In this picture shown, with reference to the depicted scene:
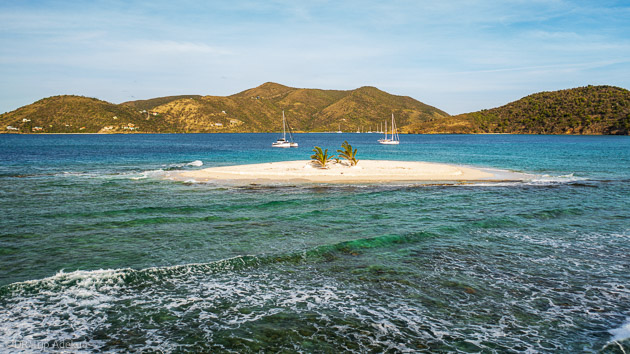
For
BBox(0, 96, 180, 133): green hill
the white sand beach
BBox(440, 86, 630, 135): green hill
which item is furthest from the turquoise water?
BBox(0, 96, 180, 133): green hill

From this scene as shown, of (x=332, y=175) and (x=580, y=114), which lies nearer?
(x=332, y=175)

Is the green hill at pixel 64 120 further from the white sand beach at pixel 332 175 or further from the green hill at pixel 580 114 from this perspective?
the green hill at pixel 580 114

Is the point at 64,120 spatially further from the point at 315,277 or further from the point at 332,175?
the point at 315,277

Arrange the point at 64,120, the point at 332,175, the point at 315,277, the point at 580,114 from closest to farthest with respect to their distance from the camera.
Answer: the point at 315,277, the point at 332,175, the point at 580,114, the point at 64,120

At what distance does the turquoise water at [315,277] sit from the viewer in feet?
22.7

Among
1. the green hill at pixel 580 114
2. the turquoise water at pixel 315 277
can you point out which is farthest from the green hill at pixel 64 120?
the green hill at pixel 580 114

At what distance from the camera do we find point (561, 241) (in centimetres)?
1293

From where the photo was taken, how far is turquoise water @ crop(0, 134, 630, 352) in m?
6.91

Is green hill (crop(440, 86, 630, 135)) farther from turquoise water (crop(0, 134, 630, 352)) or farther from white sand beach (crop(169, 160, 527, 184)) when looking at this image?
turquoise water (crop(0, 134, 630, 352))

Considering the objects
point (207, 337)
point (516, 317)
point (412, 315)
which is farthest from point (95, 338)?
point (516, 317)

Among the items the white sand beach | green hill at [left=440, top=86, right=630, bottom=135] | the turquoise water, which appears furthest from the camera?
green hill at [left=440, top=86, right=630, bottom=135]

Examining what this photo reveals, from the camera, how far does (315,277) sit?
31.8 ft

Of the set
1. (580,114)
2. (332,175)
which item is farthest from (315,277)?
(580,114)

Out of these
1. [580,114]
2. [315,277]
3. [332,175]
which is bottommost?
[315,277]
